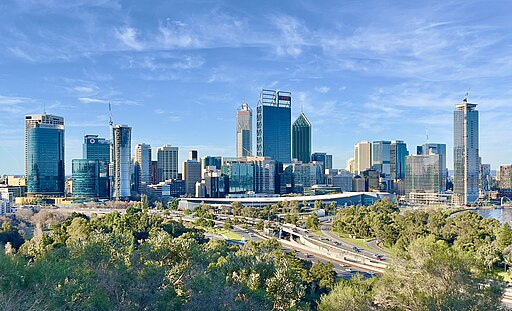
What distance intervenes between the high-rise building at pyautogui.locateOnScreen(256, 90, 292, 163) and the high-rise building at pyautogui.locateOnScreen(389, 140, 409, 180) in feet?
169

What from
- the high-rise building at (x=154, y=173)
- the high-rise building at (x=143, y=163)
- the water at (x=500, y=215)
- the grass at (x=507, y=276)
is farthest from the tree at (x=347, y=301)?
the high-rise building at (x=154, y=173)

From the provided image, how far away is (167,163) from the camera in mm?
157875

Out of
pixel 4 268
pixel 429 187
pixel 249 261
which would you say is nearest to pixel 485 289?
pixel 249 261

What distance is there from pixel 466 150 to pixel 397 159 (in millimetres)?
50268

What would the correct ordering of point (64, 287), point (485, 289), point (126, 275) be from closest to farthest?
1. point (64, 287)
2. point (485, 289)
3. point (126, 275)

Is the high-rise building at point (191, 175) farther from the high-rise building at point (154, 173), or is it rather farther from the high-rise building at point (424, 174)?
the high-rise building at point (424, 174)

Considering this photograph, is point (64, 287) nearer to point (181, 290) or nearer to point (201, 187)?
point (181, 290)

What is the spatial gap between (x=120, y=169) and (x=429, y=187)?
288ft

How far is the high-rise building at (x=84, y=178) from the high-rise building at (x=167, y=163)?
2190 inches

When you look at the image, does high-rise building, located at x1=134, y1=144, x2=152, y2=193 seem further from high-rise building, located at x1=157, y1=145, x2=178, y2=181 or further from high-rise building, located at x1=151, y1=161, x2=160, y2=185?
high-rise building, located at x1=157, y1=145, x2=178, y2=181

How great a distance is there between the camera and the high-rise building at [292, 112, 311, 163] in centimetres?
17400

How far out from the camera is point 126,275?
15547mm

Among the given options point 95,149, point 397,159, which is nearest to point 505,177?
point 397,159

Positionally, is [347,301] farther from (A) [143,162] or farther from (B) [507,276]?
(A) [143,162]
